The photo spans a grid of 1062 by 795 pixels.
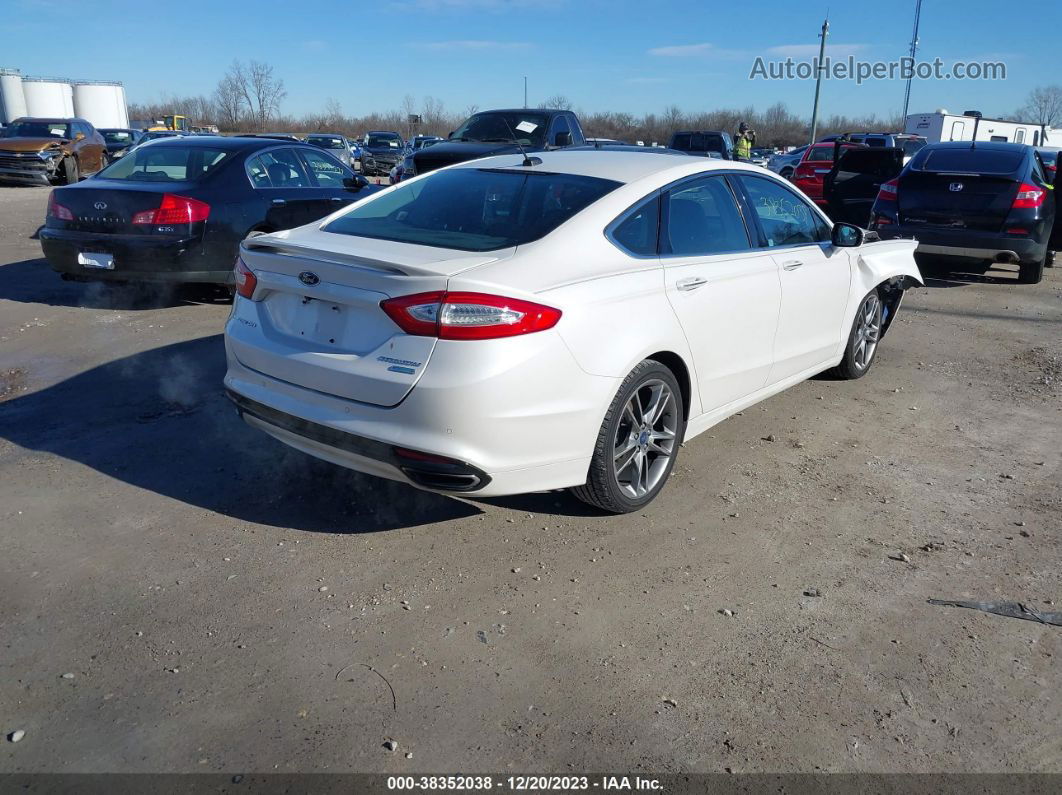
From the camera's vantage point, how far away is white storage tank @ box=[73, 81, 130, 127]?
44.7 m

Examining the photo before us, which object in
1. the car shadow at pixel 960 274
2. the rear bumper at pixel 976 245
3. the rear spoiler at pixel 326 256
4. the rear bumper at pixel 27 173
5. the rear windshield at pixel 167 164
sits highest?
the rear windshield at pixel 167 164

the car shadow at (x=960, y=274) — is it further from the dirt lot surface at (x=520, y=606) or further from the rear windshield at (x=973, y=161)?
the dirt lot surface at (x=520, y=606)

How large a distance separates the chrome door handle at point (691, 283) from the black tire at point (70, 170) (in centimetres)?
2180

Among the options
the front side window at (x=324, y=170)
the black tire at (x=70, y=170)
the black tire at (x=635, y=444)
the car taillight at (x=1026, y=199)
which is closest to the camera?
the black tire at (x=635, y=444)

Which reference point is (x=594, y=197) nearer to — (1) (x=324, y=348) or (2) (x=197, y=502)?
(1) (x=324, y=348)

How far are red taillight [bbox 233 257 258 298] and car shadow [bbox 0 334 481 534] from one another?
97cm

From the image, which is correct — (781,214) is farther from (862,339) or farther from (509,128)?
(509,128)

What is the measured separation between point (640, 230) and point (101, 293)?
6424 millimetres

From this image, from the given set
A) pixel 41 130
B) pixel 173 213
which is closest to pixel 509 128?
pixel 173 213

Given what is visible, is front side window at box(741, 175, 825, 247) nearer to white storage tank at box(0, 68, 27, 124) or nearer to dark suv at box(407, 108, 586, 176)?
dark suv at box(407, 108, 586, 176)

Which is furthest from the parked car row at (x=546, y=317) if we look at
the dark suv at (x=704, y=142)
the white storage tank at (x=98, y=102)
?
the white storage tank at (x=98, y=102)

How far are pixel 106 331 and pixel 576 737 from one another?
594cm

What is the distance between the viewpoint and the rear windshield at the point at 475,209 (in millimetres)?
3859

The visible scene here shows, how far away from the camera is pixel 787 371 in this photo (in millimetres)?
5168
